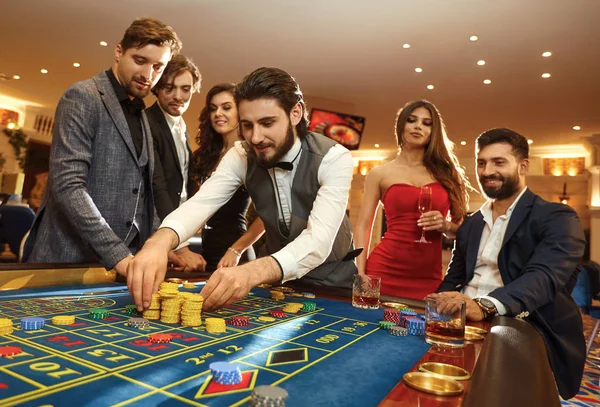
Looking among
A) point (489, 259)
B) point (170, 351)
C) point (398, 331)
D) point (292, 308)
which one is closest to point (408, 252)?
point (489, 259)

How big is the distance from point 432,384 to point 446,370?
93 millimetres

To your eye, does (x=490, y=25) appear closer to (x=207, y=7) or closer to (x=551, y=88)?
(x=551, y=88)

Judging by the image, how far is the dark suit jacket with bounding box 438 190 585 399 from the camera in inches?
70.7

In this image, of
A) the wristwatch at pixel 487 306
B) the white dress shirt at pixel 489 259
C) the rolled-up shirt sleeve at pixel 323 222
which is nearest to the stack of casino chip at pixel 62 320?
the rolled-up shirt sleeve at pixel 323 222

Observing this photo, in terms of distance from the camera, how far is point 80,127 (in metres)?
2.02

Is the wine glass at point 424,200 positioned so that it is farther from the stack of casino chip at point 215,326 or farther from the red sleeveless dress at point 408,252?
the stack of casino chip at point 215,326

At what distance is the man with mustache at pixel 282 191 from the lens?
1.68 m

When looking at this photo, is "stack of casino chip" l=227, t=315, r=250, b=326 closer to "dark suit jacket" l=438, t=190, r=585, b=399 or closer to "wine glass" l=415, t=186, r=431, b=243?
"dark suit jacket" l=438, t=190, r=585, b=399

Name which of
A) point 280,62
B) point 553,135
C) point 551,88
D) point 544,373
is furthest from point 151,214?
point 553,135

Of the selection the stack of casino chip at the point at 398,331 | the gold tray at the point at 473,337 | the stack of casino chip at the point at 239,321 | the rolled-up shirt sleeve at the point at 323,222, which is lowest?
the gold tray at the point at 473,337

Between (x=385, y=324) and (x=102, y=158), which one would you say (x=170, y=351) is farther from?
(x=102, y=158)

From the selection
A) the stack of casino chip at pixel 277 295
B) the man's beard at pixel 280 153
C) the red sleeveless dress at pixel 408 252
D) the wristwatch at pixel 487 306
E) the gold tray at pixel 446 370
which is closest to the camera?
the gold tray at pixel 446 370

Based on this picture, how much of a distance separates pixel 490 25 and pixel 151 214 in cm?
510

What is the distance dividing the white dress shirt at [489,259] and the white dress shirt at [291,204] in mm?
806
